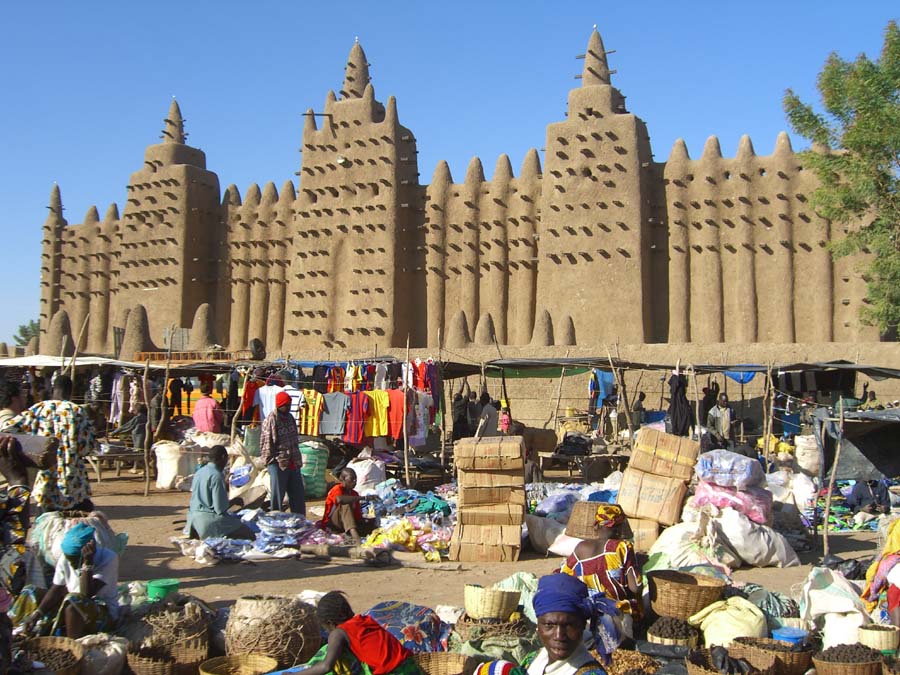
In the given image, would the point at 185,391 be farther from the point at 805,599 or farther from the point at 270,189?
the point at 270,189

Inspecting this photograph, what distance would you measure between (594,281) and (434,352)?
6064mm

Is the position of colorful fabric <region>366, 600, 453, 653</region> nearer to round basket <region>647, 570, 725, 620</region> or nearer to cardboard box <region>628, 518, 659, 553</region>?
round basket <region>647, 570, 725, 620</region>

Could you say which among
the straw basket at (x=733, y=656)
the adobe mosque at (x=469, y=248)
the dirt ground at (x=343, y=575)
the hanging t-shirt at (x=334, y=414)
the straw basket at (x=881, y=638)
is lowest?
the dirt ground at (x=343, y=575)

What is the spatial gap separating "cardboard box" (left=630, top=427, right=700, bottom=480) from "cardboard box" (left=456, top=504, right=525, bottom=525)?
1.33m

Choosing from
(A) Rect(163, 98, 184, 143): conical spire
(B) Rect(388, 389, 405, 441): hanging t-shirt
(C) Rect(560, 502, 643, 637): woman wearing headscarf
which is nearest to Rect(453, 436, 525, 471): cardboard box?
(C) Rect(560, 502, 643, 637): woman wearing headscarf

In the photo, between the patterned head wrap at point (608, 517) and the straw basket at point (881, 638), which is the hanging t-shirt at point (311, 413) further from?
the straw basket at point (881, 638)

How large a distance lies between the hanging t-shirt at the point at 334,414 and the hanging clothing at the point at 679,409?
523cm

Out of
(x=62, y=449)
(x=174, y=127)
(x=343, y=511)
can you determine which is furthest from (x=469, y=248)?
(x=62, y=449)

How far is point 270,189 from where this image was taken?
110 ft

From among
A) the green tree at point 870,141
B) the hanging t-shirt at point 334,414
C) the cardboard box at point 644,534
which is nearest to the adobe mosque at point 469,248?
the green tree at point 870,141

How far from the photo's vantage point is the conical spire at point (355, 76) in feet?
102

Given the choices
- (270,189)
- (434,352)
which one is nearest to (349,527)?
(434,352)

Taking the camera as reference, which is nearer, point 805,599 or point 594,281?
point 805,599

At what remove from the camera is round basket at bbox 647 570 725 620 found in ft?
19.2
